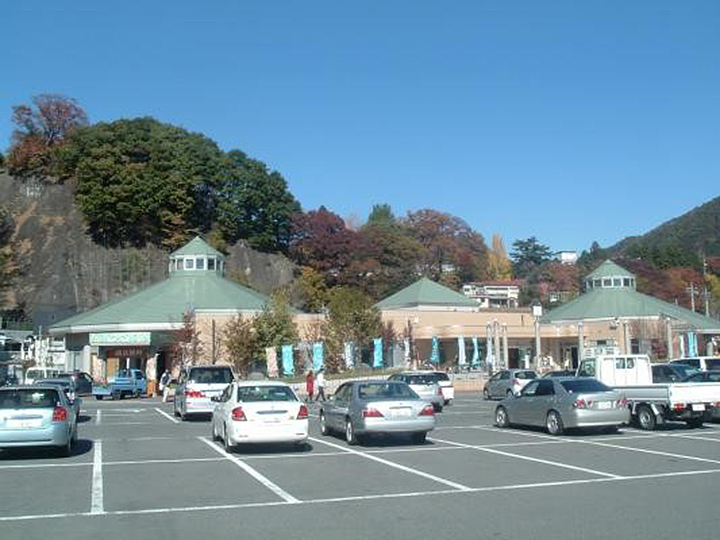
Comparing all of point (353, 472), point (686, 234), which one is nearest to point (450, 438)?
point (353, 472)

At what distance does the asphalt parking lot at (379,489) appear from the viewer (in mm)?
9367

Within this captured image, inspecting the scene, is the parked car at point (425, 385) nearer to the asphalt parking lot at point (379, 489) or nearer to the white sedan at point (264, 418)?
the asphalt parking lot at point (379, 489)

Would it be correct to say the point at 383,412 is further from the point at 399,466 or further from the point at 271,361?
the point at 271,361

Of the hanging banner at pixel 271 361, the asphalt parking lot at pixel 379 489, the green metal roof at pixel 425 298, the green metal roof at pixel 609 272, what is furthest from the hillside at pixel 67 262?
the asphalt parking lot at pixel 379 489

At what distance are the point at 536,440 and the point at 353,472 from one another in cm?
651

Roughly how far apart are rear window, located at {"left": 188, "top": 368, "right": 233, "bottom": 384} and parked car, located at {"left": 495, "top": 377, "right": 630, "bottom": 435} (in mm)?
9845

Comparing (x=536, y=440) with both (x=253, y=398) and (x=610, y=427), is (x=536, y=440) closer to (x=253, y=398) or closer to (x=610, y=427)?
(x=610, y=427)

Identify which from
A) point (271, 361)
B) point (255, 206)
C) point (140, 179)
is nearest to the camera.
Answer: point (271, 361)

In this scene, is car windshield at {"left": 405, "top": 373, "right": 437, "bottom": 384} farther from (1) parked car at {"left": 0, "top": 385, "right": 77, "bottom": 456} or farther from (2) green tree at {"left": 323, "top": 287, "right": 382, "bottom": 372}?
(2) green tree at {"left": 323, "top": 287, "right": 382, "bottom": 372}

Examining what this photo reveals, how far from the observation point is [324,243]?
95062mm

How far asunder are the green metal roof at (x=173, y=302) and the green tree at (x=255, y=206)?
2636 centimetres

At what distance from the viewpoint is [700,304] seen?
372ft

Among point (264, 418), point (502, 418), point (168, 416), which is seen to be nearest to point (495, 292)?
point (168, 416)

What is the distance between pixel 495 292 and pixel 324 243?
41378 mm
